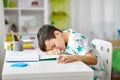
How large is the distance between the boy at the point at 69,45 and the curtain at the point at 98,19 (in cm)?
187

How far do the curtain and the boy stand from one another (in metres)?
1.87

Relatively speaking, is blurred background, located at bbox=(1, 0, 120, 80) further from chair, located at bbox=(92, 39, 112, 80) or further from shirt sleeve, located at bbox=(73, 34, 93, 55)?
shirt sleeve, located at bbox=(73, 34, 93, 55)

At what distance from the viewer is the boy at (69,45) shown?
1.58 metres

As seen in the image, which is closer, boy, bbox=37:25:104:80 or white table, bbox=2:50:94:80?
white table, bbox=2:50:94:80

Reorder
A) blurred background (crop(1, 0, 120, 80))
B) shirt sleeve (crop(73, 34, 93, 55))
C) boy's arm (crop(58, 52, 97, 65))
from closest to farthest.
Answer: boy's arm (crop(58, 52, 97, 65)) < shirt sleeve (crop(73, 34, 93, 55)) < blurred background (crop(1, 0, 120, 80))

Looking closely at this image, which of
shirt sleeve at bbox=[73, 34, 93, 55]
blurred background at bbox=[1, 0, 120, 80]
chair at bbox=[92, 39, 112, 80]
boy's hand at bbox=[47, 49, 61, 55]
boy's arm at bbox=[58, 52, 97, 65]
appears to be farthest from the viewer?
blurred background at bbox=[1, 0, 120, 80]

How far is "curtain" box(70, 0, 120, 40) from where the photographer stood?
360 centimetres

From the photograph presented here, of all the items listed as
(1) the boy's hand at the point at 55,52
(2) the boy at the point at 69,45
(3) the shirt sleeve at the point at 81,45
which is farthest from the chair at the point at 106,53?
(1) the boy's hand at the point at 55,52

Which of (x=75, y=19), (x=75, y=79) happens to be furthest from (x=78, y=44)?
(x=75, y=19)

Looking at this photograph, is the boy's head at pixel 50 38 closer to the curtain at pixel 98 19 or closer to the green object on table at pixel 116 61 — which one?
the green object on table at pixel 116 61

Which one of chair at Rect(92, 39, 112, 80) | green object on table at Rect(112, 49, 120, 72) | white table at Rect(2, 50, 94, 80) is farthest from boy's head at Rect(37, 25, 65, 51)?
green object on table at Rect(112, 49, 120, 72)

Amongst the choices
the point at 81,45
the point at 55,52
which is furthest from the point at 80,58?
the point at 55,52

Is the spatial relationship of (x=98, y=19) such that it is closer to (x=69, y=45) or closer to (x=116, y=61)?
(x=116, y=61)

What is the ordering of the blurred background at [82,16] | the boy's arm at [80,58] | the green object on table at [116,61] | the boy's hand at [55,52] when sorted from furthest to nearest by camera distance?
the blurred background at [82,16], the green object on table at [116,61], the boy's hand at [55,52], the boy's arm at [80,58]
